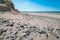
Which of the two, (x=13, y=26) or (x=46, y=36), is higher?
(x=13, y=26)

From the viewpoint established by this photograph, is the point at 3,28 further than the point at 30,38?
Yes

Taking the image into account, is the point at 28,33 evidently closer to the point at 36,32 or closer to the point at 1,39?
the point at 36,32

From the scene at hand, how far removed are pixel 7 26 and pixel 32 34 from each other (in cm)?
169

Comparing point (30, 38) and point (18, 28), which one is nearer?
point (30, 38)

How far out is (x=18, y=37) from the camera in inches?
202

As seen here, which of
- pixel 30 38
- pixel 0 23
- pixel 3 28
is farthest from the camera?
pixel 0 23

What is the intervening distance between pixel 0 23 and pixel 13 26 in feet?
2.90

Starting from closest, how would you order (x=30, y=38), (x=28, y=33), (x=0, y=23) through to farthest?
1. (x=30, y=38)
2. (x=28, y=33)
3. (x=0, y=23)

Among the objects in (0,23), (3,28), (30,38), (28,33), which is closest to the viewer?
(30,38)

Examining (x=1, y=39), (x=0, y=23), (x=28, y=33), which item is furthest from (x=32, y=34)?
(x=0, y=23)

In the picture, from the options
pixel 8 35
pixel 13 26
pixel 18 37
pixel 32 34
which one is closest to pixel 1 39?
pixel 8 35

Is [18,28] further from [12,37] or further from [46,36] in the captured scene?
[46,36]

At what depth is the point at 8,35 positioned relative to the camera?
208 inches

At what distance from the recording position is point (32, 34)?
17.8 feet
